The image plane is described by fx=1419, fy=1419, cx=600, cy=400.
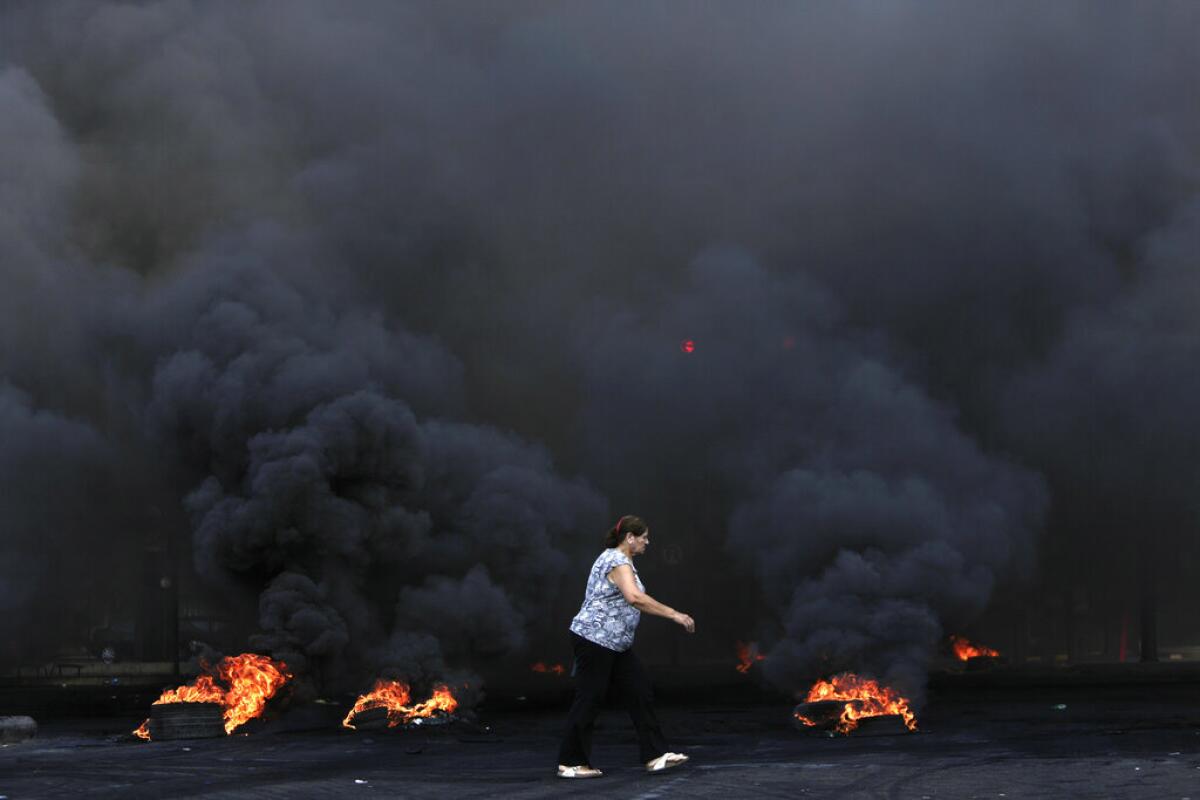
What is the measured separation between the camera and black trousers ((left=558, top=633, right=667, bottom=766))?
33.0 ft

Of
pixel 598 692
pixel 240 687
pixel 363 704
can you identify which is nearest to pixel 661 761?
pixel 598 692

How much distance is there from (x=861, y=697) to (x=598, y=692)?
1216cm

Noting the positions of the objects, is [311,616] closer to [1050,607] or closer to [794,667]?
[794,667]

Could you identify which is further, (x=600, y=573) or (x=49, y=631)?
(x=49, y=631)

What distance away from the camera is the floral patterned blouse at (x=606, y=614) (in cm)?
1005

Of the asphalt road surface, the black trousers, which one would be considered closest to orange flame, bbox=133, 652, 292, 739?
the asphalt road surface

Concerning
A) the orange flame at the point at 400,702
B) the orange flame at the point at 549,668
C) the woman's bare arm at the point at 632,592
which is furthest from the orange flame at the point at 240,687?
the orange flame at the point at 549,668

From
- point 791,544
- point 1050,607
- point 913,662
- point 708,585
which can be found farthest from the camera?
point 1050,607

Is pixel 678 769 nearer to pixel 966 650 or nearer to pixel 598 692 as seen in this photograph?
pixel 598 692

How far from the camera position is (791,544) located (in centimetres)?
2545

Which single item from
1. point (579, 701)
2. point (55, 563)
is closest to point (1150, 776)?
point (579, 701)

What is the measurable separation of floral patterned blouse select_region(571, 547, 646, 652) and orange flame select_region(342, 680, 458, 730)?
13096 mm

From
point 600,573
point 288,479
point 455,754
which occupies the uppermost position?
point 288,479

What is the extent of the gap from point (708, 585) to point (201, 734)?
31.1 meters
